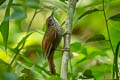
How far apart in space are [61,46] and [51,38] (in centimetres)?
95

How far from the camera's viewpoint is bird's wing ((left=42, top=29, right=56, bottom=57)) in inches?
59.4

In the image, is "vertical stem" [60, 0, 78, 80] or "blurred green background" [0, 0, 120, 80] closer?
"blurred green background" [0, 0, 120, 80]

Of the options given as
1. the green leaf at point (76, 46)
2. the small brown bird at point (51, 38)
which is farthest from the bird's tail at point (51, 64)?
the green leaf at point (76, 46)

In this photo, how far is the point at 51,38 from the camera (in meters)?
1.57

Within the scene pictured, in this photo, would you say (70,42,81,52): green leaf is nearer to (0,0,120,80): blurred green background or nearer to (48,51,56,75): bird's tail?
(0,0,120,80): blurred green background

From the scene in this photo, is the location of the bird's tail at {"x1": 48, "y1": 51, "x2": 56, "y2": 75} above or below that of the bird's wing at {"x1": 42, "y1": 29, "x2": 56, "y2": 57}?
below

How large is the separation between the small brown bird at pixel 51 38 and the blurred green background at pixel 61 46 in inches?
1.9

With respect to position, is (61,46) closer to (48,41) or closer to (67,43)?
(48,41)

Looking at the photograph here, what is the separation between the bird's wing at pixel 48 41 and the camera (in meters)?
1.51

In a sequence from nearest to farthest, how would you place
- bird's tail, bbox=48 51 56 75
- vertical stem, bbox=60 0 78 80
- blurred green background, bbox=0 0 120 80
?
blurred green background, bbox=0 0 120 80
vertical stem, bbox=60 0 78 80
bird's tail, bbox=48 51 56 75

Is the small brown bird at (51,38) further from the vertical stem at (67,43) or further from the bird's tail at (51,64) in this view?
the vertical stem at (67,43)

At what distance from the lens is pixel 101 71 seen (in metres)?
1.70

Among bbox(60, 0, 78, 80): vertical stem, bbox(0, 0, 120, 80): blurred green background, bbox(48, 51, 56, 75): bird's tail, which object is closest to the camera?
bbox(0, 0, 120, 80): blurred green background

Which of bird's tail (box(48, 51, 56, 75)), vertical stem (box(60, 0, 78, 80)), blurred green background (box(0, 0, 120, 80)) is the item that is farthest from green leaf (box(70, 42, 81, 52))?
vertical stem (box(60, 0, 78, 80))
